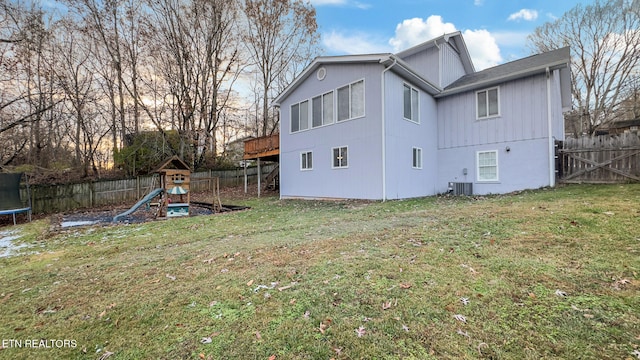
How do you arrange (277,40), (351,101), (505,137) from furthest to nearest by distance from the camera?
(277,40)
(351,101)
(505,137)

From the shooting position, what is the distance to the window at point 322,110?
12266mm

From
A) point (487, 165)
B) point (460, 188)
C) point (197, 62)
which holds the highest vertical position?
point (197, 62)

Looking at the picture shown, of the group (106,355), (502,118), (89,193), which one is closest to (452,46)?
(502,118)

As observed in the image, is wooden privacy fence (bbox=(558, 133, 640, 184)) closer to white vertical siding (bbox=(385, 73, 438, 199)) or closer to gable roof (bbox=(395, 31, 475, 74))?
white vertical siding (bbox=(385, 73, 438, 199))

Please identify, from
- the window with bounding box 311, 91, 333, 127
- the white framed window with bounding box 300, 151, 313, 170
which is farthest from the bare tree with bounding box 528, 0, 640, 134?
the white framed window with bounding box 300, 151, 313, 170

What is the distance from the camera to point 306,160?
525 inches

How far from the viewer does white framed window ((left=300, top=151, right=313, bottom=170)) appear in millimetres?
13109

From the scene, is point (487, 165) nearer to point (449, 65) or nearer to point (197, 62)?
point (449, 65)

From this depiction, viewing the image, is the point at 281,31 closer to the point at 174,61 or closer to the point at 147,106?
the point at 174,61

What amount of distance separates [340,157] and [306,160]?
Answer: 7.01 feet

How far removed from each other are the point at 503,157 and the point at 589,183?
2668mm

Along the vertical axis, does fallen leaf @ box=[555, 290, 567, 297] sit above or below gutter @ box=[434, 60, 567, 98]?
below

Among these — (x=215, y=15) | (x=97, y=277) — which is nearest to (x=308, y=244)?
(x=97, y=277)

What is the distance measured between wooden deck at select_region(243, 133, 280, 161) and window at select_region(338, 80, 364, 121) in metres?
4.73
